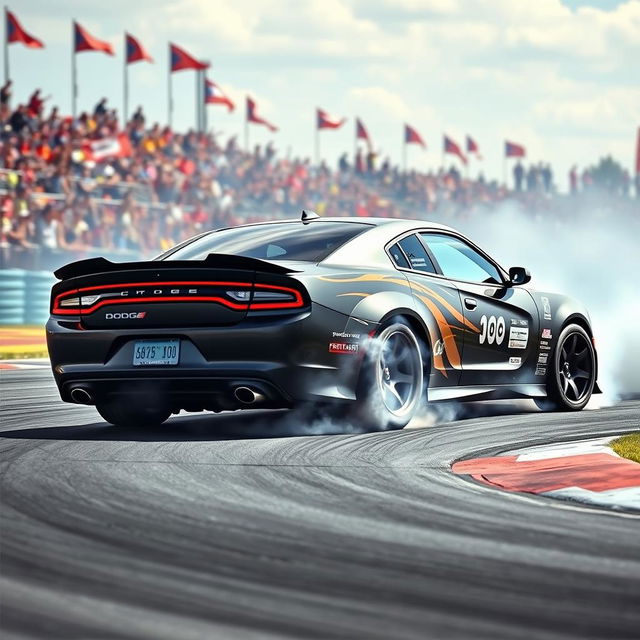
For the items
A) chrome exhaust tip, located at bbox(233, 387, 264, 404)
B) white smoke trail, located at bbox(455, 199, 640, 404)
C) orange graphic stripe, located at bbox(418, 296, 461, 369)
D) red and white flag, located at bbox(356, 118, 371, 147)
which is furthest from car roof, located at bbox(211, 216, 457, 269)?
red and white flag, located at bbox(356, 118, 371, 147)

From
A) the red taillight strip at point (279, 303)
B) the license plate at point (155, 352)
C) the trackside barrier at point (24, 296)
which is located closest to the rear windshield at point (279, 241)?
the red taillight strip at point (279, 303)

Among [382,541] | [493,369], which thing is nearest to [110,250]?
[493,369]

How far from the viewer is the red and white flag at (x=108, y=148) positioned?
2934 cm

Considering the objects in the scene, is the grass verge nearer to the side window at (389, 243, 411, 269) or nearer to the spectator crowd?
the side window at (389, 243, 411, 269)

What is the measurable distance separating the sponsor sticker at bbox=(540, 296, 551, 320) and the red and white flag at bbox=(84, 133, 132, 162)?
783 inches

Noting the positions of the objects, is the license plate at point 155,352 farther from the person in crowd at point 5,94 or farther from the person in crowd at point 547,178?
the person in crowd at point 547,178

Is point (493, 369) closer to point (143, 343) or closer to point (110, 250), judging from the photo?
point (143, 343)

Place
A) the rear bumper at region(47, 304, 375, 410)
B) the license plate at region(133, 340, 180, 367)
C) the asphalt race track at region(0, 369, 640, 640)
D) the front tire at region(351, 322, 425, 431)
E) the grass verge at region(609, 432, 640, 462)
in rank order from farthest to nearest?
the front tire at region(351, 322, 425, 431), the license plate at region(133, 340, 180, 367), the rear bumper at region(47, 304, 375, 410), the grass verge at region(609, 432, 640, 462), the asphalt race track at region(0, 369, 640, 640)

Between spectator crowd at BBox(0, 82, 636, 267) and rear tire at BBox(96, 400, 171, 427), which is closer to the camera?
rear tire at BBox(96, 400, 171, 427)

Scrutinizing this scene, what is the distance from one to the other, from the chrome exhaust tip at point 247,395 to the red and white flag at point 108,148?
21617 millimetres

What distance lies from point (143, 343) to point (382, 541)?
11.6 feet

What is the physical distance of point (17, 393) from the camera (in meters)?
12.0

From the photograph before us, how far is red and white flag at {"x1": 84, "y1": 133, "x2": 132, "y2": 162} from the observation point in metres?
29.3

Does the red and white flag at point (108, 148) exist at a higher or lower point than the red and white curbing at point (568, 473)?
higher
